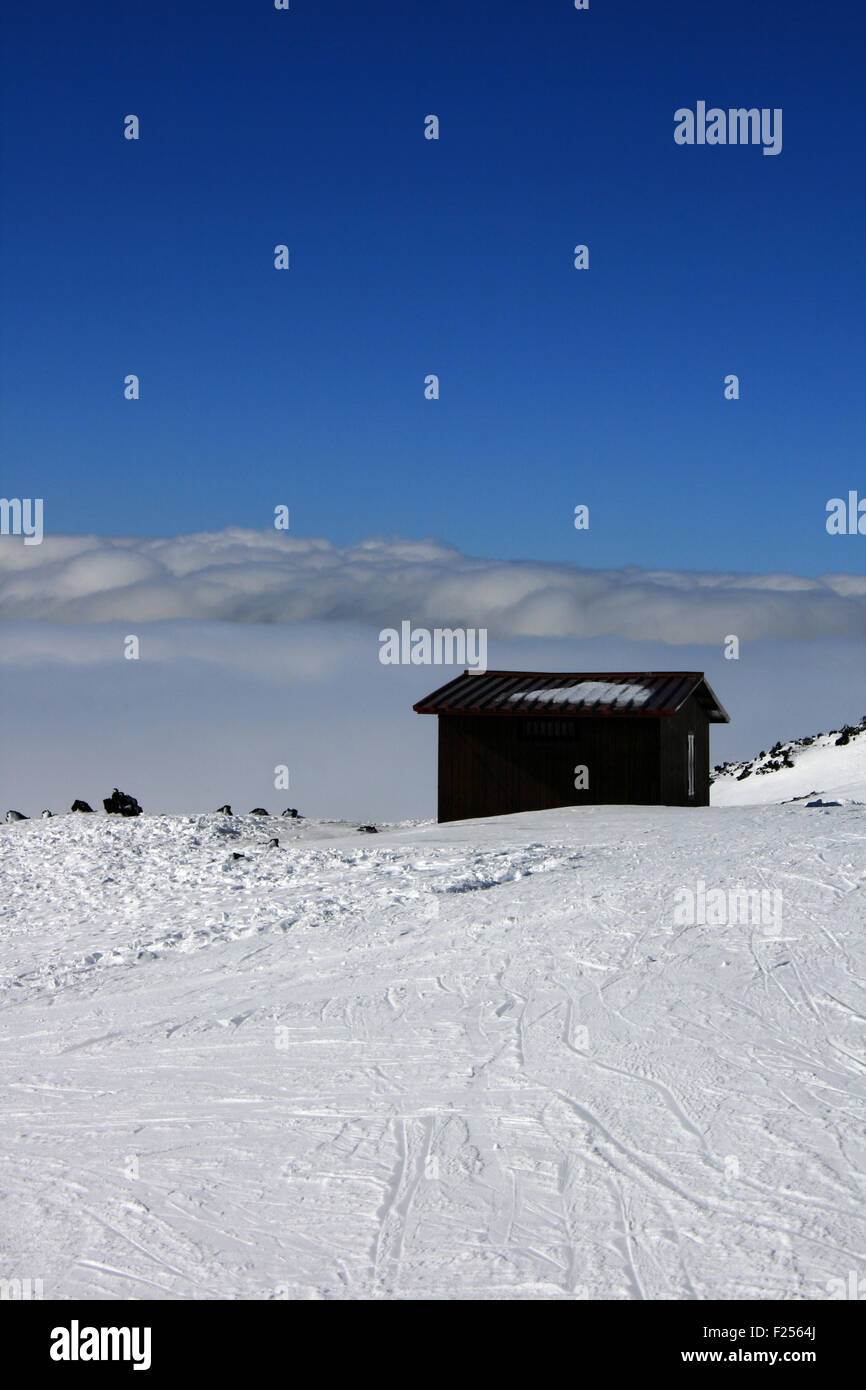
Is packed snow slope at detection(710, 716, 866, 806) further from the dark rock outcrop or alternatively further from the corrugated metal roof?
the dark rock outcrop

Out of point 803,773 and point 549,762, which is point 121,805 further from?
point 803,773

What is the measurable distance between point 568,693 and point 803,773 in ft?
64.2

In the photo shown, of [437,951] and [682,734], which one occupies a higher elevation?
[682,734]

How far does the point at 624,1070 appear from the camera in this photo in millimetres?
8727

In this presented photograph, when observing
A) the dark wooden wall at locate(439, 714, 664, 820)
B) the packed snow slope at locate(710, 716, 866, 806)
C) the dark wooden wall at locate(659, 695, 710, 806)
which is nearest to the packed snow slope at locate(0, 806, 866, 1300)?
the dark wooden wall at locate(439, 714, 664, 820)

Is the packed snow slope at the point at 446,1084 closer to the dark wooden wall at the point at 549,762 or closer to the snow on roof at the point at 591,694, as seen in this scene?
the dark wooden wall at the point at 549,762

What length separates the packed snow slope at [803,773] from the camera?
4027cm

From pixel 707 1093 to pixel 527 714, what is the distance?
18086 millimetres

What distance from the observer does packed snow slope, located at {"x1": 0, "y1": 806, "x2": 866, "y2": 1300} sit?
20.4ft

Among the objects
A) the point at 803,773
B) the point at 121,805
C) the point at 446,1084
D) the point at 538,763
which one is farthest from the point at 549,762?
the point at 803,773

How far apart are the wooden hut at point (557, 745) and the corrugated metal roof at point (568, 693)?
0.09ft

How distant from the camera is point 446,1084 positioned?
861cm
